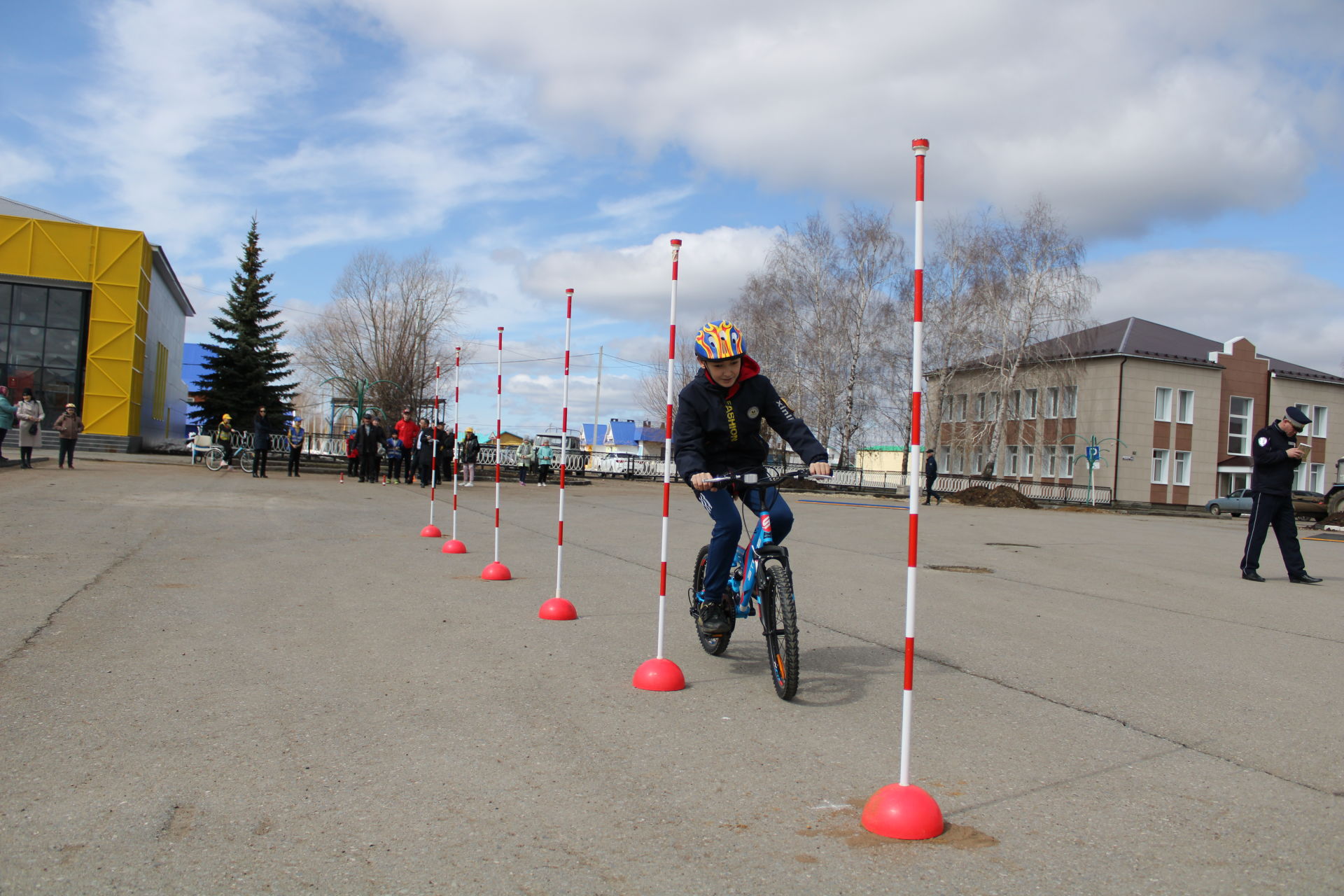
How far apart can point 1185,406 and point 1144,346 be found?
3.88 metres

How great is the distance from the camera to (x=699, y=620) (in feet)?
19.6

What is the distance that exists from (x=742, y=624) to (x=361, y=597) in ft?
10.3

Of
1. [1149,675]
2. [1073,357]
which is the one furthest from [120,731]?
[1073,357]

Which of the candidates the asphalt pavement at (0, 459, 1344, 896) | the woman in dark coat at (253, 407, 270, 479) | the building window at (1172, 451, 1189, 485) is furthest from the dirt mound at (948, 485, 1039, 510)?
the asphalt pavement at (0, 459, 1344, 896)

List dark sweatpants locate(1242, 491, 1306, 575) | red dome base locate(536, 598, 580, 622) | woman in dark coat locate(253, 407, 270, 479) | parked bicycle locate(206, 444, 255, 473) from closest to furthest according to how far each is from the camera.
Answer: red dome base locate(536, 598, 580, 622) → dark sweatpants locate(1242, 491, 1306, 575) → woman in dark coat locate(253, 407, 270, 479) → parked bicycle locate(206, 444, 255, 473)

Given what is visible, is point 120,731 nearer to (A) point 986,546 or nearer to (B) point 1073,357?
(A) point 986,546

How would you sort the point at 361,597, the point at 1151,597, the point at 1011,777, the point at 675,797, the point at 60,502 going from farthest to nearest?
1. the point at 60,502
2. the point at 1151,597
3. the point at 361,597
4. the point at 1011,777
5. the point at 675,797

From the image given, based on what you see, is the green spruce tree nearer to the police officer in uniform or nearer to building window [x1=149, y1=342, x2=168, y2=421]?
building window [x1=149, y1=342, x2=168, y2=421]

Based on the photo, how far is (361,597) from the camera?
7934mm

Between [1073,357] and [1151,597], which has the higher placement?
[1073,357]

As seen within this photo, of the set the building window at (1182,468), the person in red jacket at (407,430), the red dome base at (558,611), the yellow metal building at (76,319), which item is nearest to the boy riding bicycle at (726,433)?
the red dome base at (558,611)

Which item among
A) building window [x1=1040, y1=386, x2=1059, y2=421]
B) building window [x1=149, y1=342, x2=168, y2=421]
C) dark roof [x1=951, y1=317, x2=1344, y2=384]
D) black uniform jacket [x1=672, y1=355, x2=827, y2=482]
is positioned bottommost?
black uniform jacket [x1=672, y1=355, x2=827, y2=482]

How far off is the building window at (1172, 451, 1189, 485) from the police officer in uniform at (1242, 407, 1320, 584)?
43009 millimetres

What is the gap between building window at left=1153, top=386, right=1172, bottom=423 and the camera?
49.4 metres
